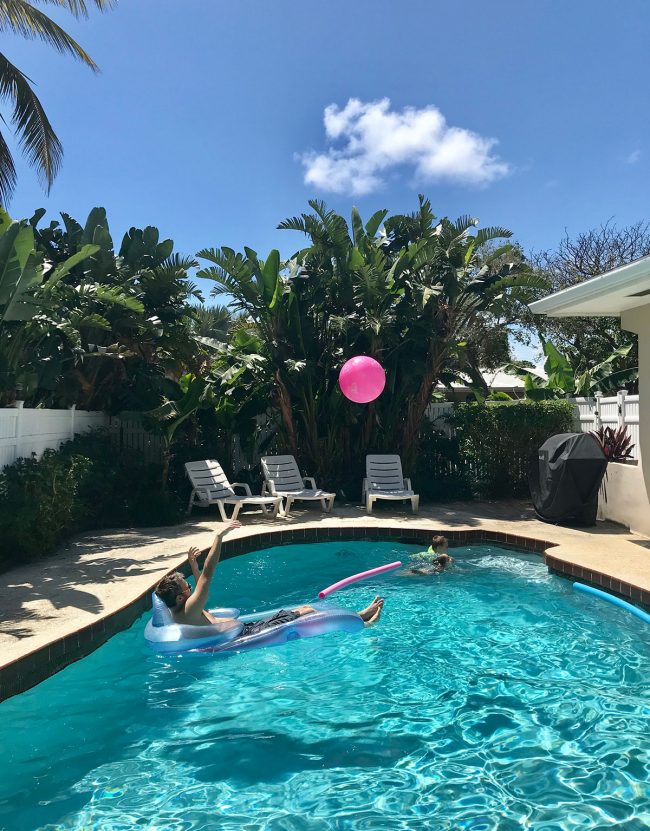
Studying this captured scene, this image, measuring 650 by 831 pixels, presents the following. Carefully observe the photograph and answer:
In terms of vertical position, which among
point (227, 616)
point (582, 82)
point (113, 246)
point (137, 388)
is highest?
point (582, 82)

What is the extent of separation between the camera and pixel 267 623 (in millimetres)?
5695

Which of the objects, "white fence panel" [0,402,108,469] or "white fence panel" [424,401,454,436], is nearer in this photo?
"white fence panel" [0,402,108,469]

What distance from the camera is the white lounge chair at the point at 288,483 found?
442 inches

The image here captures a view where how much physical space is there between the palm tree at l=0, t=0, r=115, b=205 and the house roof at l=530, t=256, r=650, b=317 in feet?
36.9

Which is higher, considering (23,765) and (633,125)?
(633,125)

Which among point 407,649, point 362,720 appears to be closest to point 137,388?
point 407,649

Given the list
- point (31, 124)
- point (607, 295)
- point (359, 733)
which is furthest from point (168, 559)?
point (31, 124)

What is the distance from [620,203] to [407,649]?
68.0 ft

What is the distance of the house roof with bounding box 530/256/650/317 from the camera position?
687cm

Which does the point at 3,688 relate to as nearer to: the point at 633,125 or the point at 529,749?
the point at 529,749

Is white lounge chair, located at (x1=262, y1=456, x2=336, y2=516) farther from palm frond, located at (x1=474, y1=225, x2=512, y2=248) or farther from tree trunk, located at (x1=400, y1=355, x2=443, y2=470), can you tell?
palm frond, located at (x1=474, y1=225, x2=512, y2=248)

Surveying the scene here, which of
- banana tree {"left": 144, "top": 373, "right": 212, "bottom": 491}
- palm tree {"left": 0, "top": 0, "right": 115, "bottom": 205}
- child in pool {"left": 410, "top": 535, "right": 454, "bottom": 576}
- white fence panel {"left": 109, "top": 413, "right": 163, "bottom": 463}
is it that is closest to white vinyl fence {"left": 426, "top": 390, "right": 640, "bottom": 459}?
child in pool {"left": 410, "top": 535, "right": 454, "bottom": 576}

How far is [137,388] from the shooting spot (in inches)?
456

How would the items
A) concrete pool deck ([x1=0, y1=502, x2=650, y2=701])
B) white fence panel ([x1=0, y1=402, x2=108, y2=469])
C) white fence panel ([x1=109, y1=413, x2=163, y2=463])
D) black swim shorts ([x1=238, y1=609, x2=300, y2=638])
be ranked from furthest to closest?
white fence panel ([x1=109, y1=413, x2=163, y2=463]) < white fence panel ([x1=0, y1=402, x2=108, y2=469]) < black swim shorts ([x1=238, y1=609, x2=300, y2=638]) < concrete pool deck ([x1=0, y1=502, x2=650, y2=701])
